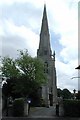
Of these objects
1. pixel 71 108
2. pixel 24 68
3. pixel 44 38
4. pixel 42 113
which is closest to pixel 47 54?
pixel 44 38

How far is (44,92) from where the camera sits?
96.8m

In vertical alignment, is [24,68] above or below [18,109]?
above

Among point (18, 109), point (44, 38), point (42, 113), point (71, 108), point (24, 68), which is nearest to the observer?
point (71, 108)

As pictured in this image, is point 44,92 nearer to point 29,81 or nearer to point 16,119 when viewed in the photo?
point 29,81

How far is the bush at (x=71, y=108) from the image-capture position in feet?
125

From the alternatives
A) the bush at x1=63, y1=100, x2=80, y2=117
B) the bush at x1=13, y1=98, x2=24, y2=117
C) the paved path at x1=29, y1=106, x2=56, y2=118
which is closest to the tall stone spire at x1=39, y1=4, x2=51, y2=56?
the paved path at x1=29, y1=106, x2=56, y2=118

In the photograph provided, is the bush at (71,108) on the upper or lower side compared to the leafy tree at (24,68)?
lower

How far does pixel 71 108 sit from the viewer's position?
38.4 meters

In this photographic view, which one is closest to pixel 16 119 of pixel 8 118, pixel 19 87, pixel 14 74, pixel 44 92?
pixel 8 118

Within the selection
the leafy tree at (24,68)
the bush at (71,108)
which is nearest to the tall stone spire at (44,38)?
the leafy tree at (24,68)

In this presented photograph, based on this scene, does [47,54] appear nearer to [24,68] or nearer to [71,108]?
[24,68]

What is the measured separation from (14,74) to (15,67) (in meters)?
2.74

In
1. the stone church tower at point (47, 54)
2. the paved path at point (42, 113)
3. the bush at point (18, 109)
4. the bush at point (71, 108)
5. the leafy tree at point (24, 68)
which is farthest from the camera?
the stone church tower at point (47, 54)

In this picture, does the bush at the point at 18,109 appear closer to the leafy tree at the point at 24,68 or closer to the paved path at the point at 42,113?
the paved path at the point at 42,113
